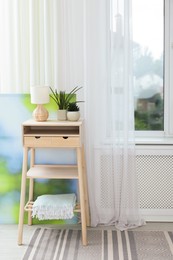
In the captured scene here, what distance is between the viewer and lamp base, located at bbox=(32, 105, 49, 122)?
3008 mm

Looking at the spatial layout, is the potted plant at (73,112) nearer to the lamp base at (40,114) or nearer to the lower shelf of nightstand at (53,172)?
the lamp base at (40,114)

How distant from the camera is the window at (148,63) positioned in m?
3.42

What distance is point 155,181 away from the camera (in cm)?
334

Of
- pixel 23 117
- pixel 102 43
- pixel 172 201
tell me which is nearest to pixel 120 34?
pixel 102 43

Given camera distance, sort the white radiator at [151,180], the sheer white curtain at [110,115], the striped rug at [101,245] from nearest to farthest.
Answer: the striped rug at [101,245] → the sheer white curtain at [110,115] → the white radiator at [151,180]

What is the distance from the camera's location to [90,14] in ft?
10.3

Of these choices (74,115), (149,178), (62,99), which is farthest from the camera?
(149,178)

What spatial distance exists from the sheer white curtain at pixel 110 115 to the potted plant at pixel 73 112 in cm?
18

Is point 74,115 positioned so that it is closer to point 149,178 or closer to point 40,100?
point 40,100

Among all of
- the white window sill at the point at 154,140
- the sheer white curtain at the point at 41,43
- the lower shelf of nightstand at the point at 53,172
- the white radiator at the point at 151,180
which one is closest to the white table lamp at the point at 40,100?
the sheer white curtain at the point at 41,43

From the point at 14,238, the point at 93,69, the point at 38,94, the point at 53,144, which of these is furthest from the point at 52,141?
the point at 14,238

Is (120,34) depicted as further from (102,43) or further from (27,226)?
(27,226)

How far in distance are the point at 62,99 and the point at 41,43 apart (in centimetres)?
50

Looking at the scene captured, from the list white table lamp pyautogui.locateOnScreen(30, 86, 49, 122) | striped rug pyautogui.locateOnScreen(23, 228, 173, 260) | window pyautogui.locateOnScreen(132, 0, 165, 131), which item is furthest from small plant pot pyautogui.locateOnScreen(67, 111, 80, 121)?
striped rug pyautogui.locateOnScreen(23, 228, 173, 260)
